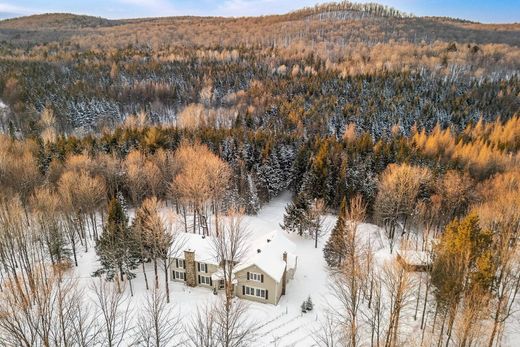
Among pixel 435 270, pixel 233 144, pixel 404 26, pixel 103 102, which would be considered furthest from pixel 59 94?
pixel 404 26

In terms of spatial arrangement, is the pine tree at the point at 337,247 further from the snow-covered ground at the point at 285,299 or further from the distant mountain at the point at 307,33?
the distant mountain at the point at 307,33

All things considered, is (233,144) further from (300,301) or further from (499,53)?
(499,53)

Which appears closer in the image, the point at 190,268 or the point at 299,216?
the point at 190,268

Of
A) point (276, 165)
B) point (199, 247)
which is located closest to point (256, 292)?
point (199, 247)

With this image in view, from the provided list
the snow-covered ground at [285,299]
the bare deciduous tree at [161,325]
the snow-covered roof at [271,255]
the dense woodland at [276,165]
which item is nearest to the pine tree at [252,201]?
the dense woodland at [276,165]

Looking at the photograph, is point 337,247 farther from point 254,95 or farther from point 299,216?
point 254,95

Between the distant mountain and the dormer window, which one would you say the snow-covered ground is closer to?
the dormer window

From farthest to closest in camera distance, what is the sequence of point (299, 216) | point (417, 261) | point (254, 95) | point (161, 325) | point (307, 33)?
point (307, 33), point (254, 95), point (299, 216), point (417, 261), point (161, 325)
